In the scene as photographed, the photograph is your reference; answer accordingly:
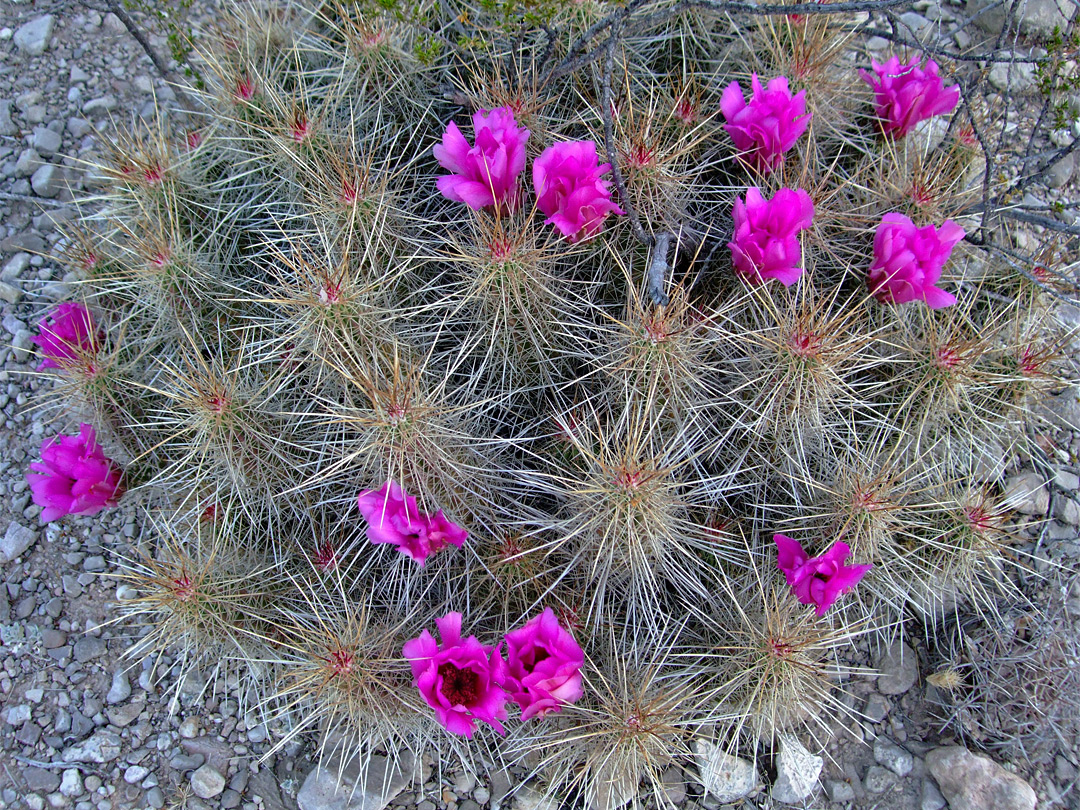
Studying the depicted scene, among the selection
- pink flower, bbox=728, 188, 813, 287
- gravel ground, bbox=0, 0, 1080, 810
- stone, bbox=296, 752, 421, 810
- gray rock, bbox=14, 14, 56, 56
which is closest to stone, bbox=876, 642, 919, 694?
gravel ground, bbox=0, 0, 1080, 810

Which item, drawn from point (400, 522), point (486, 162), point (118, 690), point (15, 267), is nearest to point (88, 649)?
point (118, 690)

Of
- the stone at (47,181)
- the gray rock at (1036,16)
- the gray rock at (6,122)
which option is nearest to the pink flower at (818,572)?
the gray rock at (1036,16)

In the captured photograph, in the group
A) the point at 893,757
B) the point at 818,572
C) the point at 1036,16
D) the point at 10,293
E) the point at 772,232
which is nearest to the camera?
the point at 818,572

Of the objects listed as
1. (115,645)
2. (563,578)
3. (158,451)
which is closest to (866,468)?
(563,578)

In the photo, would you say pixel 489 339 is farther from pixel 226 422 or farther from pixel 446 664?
pixel 446 664

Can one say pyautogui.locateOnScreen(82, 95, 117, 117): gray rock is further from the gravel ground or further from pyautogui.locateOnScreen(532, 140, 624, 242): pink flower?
pyautogui.locateOnScreen(532, 140, 624, 242): pink flower

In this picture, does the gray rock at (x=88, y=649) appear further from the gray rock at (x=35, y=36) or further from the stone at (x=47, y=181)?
the gray rock at (x=35, y=36)

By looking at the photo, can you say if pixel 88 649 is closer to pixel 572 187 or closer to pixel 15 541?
pixel 15 541
